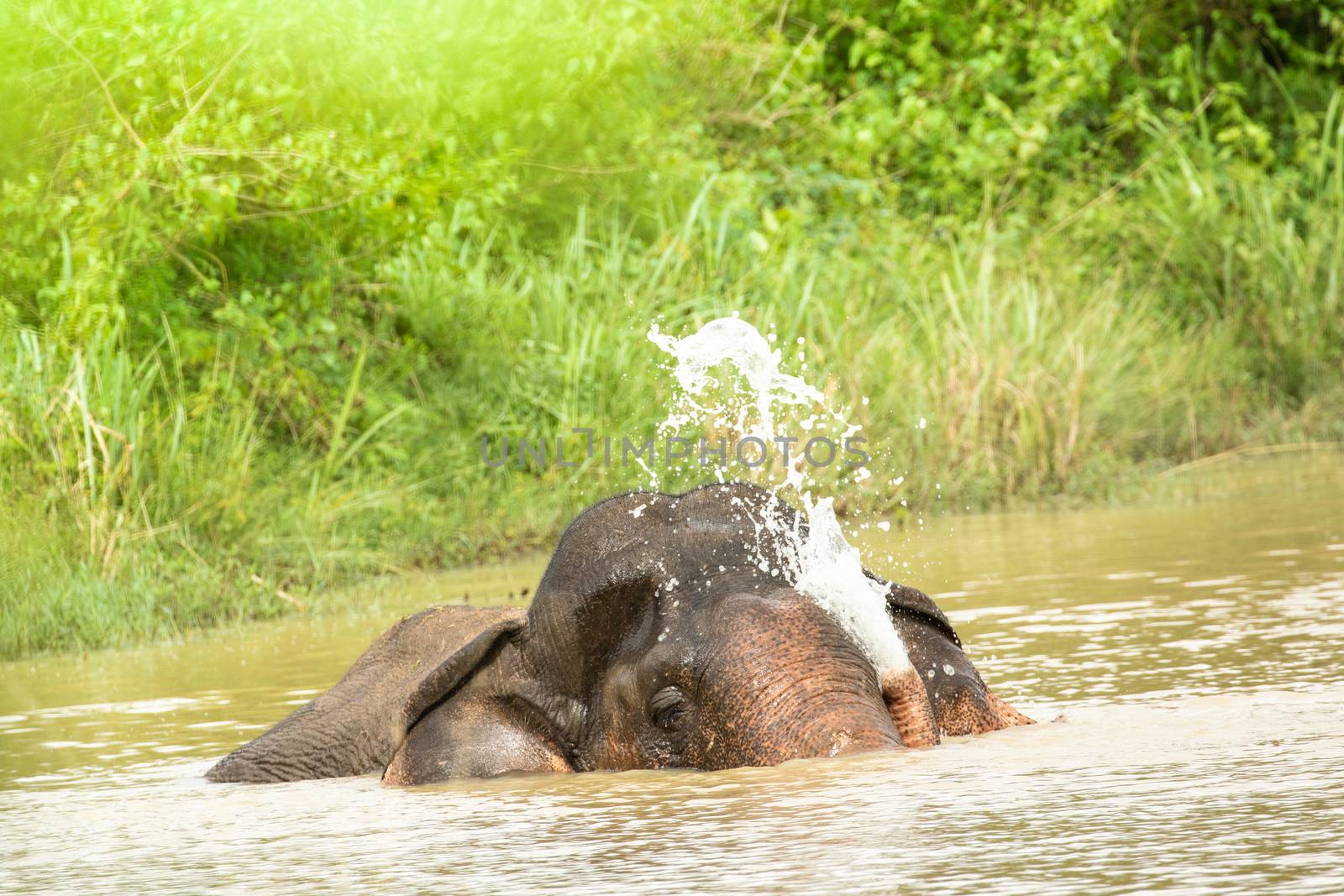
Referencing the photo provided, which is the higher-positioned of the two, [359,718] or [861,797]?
[359,718]

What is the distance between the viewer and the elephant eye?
5.21m

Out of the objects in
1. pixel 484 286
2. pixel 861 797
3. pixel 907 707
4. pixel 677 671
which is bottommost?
pixel 861 797

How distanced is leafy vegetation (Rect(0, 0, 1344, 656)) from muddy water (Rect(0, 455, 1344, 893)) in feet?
9.08

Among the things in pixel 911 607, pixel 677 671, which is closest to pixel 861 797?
pixel 677 671

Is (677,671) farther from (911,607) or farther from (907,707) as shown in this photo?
(911,607)

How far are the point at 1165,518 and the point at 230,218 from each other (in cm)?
566

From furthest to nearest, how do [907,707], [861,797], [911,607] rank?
[911,607], [907,707], [861,797]

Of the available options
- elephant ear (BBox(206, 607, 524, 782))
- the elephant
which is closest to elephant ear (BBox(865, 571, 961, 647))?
the elephant

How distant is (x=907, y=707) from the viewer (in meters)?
5.34

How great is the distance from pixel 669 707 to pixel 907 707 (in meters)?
0.59

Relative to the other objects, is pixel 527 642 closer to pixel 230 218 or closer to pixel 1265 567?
pixel 1265 567

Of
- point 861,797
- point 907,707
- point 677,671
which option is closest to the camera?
point 861,797

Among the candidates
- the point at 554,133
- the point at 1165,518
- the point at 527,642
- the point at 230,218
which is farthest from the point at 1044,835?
the point at 554,133

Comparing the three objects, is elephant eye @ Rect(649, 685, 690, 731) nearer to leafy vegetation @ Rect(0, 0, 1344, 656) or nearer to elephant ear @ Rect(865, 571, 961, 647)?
elephant ear @ Rect(865, 571, 961, 647)
